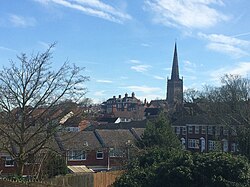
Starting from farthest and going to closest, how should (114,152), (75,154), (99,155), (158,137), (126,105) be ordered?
(126,105)
(99,155)
(114,152)
(75,154)
(158,137)

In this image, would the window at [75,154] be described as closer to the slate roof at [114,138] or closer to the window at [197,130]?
the slate roof at [114,138]

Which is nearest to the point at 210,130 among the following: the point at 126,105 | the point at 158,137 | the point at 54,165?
the point at 158,137

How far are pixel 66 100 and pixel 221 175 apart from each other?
12956mm

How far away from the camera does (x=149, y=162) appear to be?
76.5 feet

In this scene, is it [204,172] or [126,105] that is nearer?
[204,172]

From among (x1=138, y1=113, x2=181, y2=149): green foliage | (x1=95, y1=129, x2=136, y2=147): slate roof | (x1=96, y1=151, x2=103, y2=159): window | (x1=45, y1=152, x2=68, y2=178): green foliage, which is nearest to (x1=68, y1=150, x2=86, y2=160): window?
(x1=96, y1=151, x2=103, y2=159): window

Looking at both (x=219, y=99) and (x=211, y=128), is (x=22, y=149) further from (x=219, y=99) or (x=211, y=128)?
(x=211, y=128)

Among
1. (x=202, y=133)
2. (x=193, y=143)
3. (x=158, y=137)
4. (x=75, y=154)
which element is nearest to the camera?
(x=158, y=137)

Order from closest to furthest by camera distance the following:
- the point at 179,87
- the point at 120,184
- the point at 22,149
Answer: the point at 120,184 < the point at 22,149 < the point at 179,87

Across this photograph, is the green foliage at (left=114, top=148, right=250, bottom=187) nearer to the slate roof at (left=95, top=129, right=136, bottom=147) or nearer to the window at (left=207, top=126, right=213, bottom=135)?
the slate roof at (left=95, top=129, right=136, bottom=147)

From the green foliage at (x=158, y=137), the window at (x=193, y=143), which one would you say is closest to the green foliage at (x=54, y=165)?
the green foliage at (x=158, y=137)

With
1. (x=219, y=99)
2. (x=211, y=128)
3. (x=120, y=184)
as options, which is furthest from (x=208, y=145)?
(x=120, y=184)

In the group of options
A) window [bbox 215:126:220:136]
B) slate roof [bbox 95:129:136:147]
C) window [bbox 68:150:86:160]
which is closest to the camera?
window [bbox 68:150:86:160]

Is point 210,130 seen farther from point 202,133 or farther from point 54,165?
point 54,165
